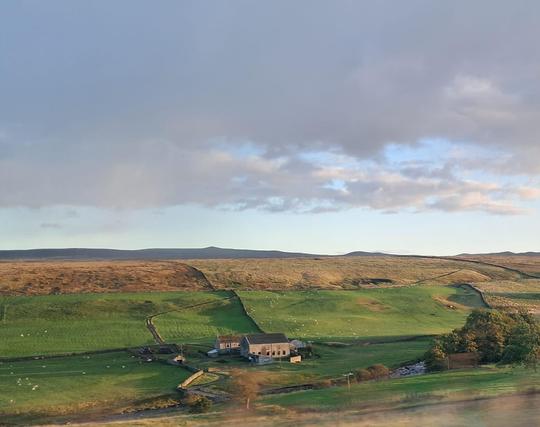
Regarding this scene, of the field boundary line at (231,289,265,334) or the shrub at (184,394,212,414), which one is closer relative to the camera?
the shrub at (184,394,212,414)

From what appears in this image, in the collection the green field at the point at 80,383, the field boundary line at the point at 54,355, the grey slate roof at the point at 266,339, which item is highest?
the grey slate roof at the point at 266,339

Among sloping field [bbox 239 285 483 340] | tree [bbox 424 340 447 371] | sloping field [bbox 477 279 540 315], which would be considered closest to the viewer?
tree [bbox 424 340 447 371]

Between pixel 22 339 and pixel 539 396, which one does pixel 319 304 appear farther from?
pixel 539 396

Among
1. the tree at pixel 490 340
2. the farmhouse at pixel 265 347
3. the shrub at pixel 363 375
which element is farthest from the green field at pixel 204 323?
the tree at pixel 490 340

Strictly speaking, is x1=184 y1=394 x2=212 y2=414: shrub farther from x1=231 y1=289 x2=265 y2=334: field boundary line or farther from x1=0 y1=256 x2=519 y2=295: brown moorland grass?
x1=0 y1=256 x2=519 y2=295: brown moorland grass

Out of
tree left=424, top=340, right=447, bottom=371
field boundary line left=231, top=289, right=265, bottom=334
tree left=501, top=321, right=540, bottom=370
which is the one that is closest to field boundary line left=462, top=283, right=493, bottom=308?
field boundary line left=231, top=289, right=265, bottom=334

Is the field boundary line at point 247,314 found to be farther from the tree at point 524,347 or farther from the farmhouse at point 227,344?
the tree at point 524,347
